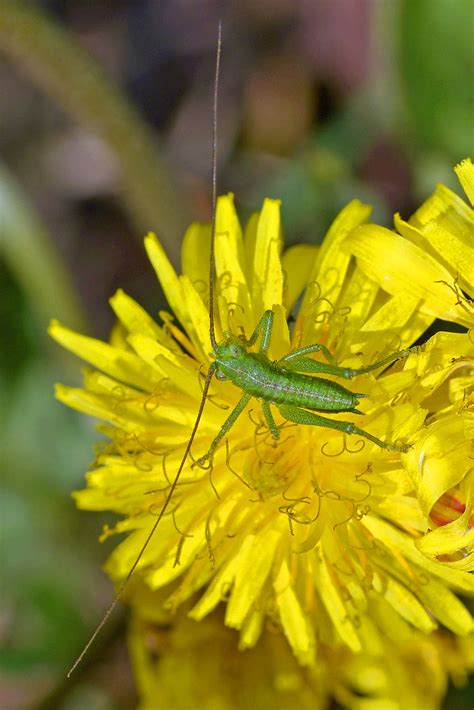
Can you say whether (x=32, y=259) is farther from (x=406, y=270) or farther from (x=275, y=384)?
(x=406, y=270)

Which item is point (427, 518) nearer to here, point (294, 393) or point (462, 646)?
point (294, 393)

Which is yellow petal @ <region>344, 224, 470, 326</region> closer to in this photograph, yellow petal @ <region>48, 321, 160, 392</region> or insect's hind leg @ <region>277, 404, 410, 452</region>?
insect's hind leg @ <region>277, 404, 410, 452</region>

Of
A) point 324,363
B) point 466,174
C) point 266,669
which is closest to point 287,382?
point 324,363

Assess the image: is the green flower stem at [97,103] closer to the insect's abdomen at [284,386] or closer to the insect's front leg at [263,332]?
the insect's front leg at [263,332]

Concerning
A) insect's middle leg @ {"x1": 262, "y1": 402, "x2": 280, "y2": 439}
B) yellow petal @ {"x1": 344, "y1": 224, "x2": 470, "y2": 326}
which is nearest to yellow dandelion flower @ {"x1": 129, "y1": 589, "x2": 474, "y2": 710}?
insect's middle leg @ {"x1": 262, "y1": 402, "x2": 280, "y2": 439}

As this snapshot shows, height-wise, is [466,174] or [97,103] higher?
[97,103]

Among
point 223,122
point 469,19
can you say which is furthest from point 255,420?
point 223,122
